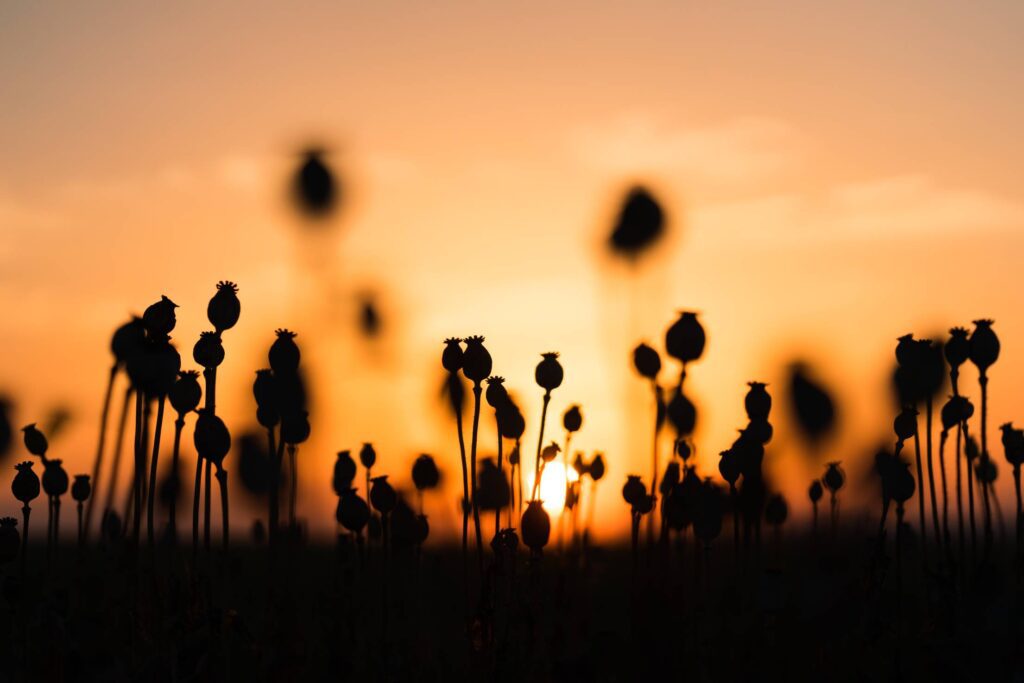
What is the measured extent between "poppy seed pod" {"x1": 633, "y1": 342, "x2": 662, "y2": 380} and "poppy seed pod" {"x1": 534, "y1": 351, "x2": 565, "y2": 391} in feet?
5.45

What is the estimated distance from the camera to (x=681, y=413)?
8438 millimetres

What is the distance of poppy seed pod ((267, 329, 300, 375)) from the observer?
679 centimetres

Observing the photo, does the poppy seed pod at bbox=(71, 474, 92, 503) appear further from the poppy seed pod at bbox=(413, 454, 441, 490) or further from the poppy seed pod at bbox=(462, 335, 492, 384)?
the poppy seed pod at bbox=(462, 335, 492, 384)

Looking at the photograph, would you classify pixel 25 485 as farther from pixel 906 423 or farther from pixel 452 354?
pixel 906 423

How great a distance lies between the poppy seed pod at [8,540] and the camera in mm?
6285

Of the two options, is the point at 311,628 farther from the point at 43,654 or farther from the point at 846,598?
the point at 846,598

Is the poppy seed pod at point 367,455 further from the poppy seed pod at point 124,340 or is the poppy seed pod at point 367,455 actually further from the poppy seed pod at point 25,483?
the poppy seed pod at point 25,483

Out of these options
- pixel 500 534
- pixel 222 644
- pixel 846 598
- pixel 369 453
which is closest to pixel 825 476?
pixel 846 598

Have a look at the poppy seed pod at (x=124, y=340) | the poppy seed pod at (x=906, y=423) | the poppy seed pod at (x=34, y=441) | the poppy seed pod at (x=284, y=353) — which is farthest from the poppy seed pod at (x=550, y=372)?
the poppy seed pod at (x=34, y=441)

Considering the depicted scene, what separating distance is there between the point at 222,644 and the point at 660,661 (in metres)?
2.45

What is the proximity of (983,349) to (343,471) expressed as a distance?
451 cm

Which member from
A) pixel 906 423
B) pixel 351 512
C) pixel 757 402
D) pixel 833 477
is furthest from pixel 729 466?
pixel 833 477

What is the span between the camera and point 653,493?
7711 mm

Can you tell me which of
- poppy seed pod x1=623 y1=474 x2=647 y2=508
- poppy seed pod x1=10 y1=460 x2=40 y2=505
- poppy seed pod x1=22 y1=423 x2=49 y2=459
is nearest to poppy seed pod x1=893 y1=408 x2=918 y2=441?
poppy seed pod x1=623 y1=474 x2=647 y2=508
